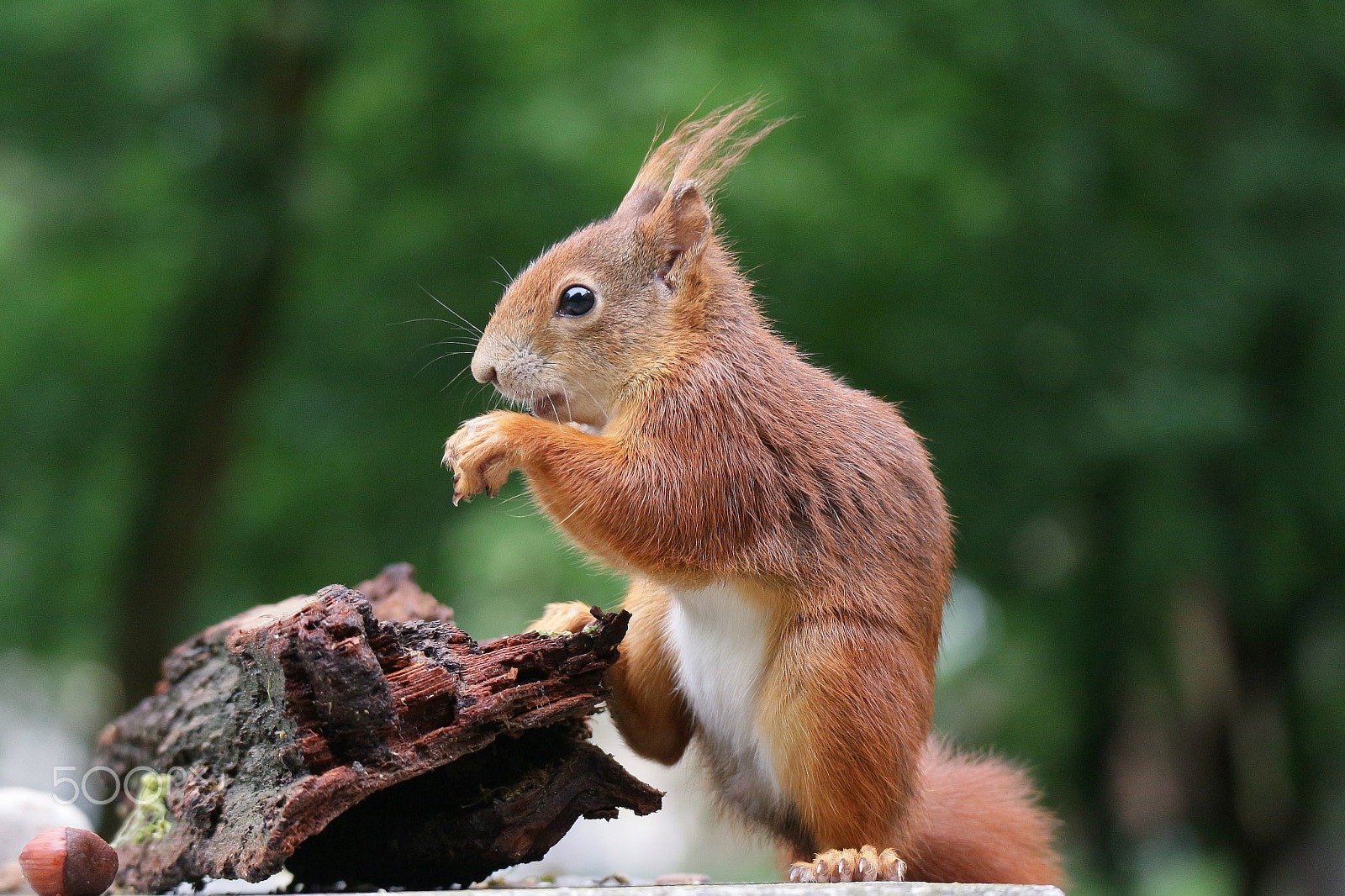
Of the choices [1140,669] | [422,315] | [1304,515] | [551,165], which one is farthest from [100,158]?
[1140,669]

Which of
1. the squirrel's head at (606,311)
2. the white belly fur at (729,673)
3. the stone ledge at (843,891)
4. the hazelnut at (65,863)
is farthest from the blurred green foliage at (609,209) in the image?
the stone ledge at (843,891)

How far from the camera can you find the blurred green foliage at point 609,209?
807 cm

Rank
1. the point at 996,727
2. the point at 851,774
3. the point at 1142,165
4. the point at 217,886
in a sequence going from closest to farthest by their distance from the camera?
the point at 851,774 < the point at 217,886 < the point at 1142,165 < the point at 996,727

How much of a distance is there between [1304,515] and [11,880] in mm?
9283

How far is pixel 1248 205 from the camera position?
8.95m

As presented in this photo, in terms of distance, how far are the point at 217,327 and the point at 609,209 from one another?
358 cm

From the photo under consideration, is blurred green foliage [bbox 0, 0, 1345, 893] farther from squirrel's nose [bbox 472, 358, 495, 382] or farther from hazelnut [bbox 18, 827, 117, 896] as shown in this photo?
hazelnut [bbox 18, 827, 117, 896]

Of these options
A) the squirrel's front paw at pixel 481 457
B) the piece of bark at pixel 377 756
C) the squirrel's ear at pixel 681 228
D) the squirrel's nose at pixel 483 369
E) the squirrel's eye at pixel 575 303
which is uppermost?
the squirrel's ear at pixel 681 228

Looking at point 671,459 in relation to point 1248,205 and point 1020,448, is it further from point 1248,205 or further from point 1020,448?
point 1248,205

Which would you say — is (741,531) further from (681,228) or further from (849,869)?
(681,228)

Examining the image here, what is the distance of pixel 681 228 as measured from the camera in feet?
11.5

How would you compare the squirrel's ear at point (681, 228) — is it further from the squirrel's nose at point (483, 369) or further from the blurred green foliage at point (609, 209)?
the blurred green foliage at point (609, 209)

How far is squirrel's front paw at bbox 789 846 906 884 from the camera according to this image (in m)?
2.80

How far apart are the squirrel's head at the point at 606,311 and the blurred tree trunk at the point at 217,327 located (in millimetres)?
5681
